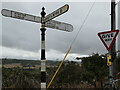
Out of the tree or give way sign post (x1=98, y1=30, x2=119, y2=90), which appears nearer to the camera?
give way sign post (x1=98, y1=30, x2=119, y2=90)

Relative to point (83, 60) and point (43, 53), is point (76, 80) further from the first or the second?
point (43, 53)

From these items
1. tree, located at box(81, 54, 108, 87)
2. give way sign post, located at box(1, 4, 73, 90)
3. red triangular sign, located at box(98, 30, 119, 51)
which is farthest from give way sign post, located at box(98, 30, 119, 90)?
tree, located at box(81, 54, 108, 87)

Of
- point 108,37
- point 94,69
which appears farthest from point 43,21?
point 94,69

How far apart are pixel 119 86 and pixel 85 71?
10.0 ft

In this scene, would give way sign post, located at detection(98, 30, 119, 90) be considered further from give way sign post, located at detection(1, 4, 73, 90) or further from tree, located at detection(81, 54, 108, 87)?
tree, located at detection(81, 54, 108, 87)

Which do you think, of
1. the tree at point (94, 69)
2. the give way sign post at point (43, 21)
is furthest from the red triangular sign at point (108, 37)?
the tree at point (94, 69)

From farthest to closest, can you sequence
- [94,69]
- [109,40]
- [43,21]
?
[94,69] → [109,40] → [43,21]

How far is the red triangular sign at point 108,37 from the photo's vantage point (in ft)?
16.8

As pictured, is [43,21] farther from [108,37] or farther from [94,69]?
[94,69]

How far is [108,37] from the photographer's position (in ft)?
17.2

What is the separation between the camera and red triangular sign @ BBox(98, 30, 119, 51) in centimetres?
511

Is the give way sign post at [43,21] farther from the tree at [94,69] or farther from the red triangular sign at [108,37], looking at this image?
the tree at [94,69]

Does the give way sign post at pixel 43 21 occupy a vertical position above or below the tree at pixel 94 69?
above

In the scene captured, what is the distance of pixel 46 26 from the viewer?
181 inches
